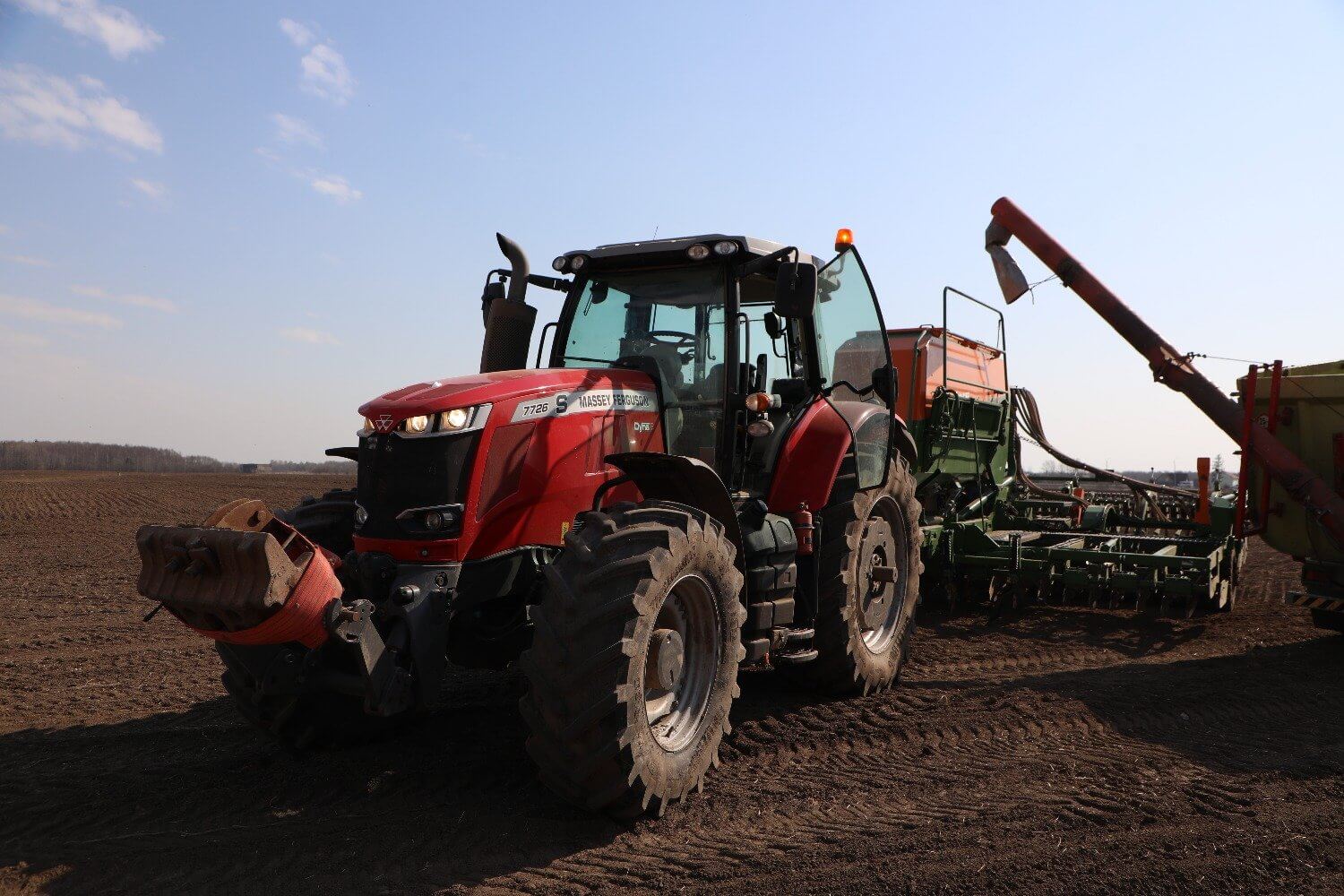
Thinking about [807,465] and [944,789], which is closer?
[944,789]

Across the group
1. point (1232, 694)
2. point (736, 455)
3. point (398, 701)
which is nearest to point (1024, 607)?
point (1232, 694)

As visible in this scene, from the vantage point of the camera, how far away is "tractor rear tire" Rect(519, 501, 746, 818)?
11.3 feet

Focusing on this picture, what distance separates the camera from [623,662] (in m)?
3.46

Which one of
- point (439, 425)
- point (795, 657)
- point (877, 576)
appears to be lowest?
point (795, 657)

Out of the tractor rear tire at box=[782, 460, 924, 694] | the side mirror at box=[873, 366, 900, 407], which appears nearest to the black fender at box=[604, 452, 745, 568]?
the tractor rear tire at box=[782, 460, 924, 694]

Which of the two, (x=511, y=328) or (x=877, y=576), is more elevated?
(x=511, y=328)

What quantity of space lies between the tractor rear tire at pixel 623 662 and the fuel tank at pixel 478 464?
1.58 ft

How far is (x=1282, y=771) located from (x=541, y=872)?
11.9 feet

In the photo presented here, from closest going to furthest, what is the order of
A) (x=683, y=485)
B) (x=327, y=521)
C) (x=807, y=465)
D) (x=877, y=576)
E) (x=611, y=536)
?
(x=611, y=536)
(x=683, y=485)
(x=327, y=521)
(x=807, y=465)
(x=877, y=576)

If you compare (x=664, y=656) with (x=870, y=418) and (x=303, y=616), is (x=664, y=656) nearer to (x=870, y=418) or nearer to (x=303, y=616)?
(x=303, y=616)

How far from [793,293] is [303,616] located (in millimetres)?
2677

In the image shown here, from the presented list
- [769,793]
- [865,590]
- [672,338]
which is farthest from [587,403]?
[865,590]

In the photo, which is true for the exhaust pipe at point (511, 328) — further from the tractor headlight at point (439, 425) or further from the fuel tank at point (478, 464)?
the tractor headlight at point (439, 425)

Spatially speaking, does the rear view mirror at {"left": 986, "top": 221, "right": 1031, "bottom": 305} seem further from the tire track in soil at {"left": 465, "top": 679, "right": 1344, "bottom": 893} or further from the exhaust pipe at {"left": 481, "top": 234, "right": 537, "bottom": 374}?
the exhaust pipe at {"left": 481, "top": 234, "right": 537, "bottom": 374}
